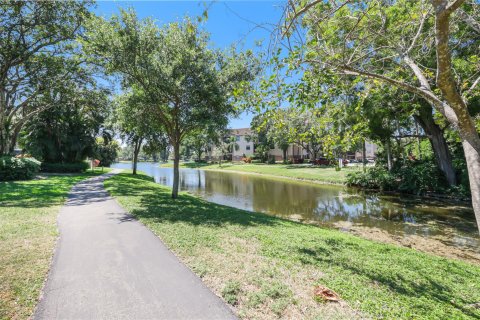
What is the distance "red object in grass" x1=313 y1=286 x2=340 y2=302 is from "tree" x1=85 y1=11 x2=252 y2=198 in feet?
24.9

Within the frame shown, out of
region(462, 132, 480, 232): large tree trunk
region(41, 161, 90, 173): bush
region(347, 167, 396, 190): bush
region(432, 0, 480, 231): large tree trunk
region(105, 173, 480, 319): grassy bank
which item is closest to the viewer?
region(432, 0, 480, 231): large tree trunk

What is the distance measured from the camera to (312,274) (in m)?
4.35

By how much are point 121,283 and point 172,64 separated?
8.53 m

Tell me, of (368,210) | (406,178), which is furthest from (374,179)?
(368,210)

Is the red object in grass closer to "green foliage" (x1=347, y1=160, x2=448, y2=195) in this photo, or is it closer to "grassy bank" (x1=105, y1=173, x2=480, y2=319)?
"grassy bank" (x1=105, y1=173, x2=480, y2=319)

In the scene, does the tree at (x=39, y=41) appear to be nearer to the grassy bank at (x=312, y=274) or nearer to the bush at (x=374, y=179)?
the grassy bank at (x=312, y=274)

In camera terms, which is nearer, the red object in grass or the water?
the red object in grass

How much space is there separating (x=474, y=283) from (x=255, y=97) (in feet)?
18.4

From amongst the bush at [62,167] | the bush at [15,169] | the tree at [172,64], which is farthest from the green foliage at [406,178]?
the bush at [62,167]

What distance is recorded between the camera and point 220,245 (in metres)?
5.63

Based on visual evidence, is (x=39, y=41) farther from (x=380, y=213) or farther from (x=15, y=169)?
(x=380, y=213)

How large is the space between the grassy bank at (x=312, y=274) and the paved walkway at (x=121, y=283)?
327 millimetres

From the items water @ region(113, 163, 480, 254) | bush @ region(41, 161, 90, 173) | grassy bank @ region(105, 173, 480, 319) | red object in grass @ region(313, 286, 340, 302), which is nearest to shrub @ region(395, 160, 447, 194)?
water @ region(113, 163, 480, 254)

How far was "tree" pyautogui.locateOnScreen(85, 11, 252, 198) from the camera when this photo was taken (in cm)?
948
